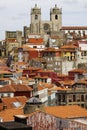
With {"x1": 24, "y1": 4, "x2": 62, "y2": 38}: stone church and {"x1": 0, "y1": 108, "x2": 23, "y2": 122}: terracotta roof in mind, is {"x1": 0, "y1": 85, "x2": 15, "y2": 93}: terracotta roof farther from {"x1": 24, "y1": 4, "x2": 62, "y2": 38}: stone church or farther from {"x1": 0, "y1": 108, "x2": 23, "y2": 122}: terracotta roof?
{"x1": 24, "y1": 4, "x2": 62, "y2": 38}: stone church

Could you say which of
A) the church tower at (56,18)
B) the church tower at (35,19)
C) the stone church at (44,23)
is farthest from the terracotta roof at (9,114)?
the church tower at (56,18)

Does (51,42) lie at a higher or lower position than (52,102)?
higher

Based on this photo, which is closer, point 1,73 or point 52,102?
point 52,102

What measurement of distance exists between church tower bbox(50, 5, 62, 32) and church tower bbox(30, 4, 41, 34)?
314 cm

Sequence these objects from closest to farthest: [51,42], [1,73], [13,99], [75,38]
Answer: [13,99] < [1,73] < [51,42] < [75,38]

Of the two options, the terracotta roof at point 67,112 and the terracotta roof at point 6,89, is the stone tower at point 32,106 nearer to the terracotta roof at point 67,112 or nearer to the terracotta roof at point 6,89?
the terracotta roof at point 67,112

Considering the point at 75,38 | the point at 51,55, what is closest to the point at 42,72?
the point at 51,55

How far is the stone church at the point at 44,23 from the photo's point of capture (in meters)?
132

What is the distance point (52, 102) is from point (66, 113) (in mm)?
17239

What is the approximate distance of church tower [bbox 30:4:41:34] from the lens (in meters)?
133

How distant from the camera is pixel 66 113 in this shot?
42.1 meters

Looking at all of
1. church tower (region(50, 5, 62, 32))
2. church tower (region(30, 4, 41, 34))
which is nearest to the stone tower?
church tower (region(30, 4, 41, 34))

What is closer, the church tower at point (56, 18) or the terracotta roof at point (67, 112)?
the terracotta roof at point (67, 112)

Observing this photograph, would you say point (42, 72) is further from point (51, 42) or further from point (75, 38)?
point (75, 38)
